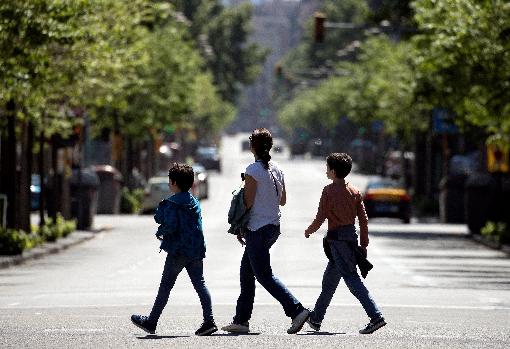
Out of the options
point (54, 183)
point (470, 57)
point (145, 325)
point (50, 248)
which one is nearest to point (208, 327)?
point (145, 325)

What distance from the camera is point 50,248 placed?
35.5 metres

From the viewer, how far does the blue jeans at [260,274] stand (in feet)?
48.0

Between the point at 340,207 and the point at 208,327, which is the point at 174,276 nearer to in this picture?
the point at 208,327

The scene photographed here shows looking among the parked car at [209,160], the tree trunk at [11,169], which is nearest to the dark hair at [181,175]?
the tree trunk at [11,169]

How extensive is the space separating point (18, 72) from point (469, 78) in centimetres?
1378

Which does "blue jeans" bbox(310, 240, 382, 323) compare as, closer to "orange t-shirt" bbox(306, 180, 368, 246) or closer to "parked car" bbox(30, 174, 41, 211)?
"orange t-shirt" bbox(306, 180, 368, 246)

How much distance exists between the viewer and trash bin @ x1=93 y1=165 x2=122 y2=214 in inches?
2414

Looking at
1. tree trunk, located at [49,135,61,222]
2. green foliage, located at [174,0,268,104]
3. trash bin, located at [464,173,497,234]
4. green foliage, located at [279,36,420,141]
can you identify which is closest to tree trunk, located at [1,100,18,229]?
tree trunk, located at [49,135,61,222]

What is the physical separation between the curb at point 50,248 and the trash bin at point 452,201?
15.0 metres

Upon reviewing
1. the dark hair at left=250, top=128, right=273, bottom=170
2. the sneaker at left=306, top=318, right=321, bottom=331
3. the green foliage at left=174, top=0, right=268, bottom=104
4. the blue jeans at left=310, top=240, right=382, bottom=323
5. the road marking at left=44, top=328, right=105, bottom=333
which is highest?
the green foliage at left=174, top=0, right=268, bottom=104

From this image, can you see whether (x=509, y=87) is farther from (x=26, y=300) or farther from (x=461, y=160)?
(x=461, y=160)

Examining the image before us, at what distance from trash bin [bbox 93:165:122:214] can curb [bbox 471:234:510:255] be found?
19.2 metres

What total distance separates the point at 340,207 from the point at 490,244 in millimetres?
25466

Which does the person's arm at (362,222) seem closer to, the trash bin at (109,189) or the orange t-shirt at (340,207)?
the orange t-shirt at (340,207)
